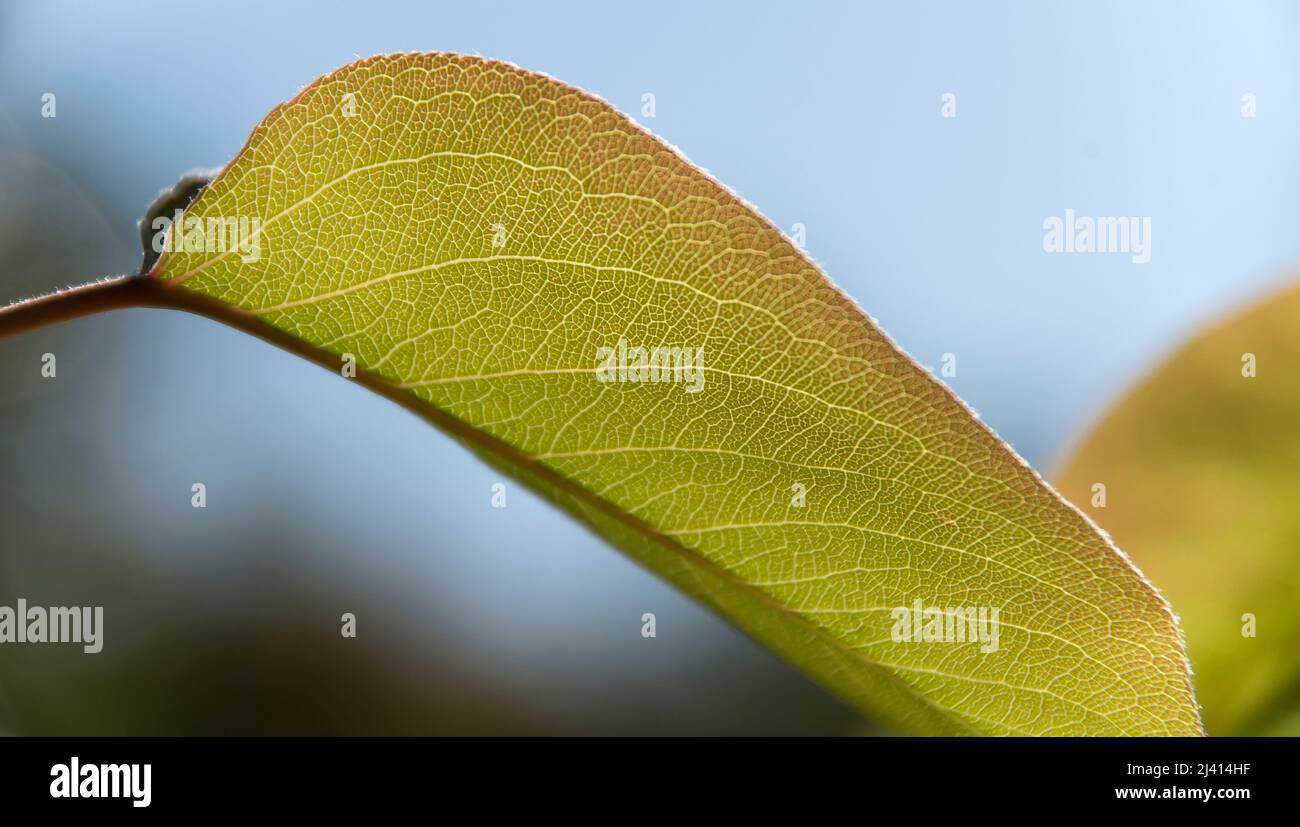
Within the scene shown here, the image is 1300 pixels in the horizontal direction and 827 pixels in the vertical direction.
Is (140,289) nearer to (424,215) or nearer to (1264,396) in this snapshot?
(424,215)

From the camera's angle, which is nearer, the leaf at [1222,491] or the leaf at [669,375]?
the leaf at [669,375]

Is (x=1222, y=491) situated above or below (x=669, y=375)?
below

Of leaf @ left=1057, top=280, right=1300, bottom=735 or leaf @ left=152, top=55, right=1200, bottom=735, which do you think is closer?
leaf @ left=152, top=55, right=1200, bottom=735

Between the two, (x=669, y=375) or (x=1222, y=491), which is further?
(x=1222, y=491)

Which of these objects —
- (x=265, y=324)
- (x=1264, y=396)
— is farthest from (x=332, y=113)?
(x=1264, y=396)
